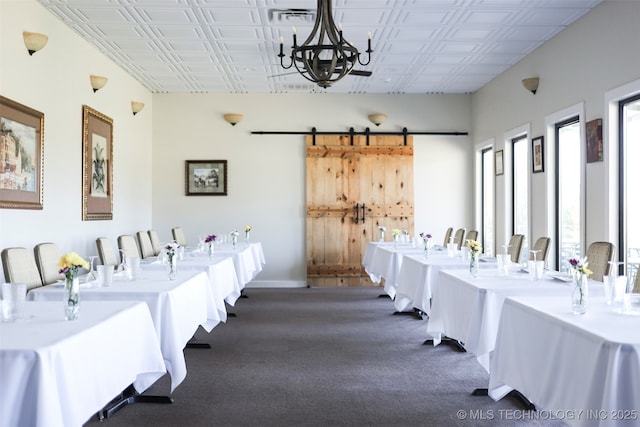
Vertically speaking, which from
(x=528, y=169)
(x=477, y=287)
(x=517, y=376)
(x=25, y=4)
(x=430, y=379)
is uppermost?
(x=25, y=4)

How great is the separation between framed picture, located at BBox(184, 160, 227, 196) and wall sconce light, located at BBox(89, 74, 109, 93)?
10.0 feet

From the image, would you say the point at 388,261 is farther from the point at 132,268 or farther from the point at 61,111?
the point at 61,111

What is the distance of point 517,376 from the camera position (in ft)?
9.76

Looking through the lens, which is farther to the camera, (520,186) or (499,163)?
(499,163)

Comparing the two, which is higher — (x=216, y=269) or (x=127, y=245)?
(x=127, y=245)

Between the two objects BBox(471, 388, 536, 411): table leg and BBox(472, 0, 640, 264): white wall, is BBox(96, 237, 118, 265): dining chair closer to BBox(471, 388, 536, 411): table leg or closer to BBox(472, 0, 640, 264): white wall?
BBox(471, 388, 536, 411): table leg

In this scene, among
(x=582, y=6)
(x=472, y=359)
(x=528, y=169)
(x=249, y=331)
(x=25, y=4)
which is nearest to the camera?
(x=472, y=359)

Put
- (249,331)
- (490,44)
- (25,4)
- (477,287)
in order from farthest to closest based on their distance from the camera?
(490,44) → (249,331) → (25,4) → (477,287)

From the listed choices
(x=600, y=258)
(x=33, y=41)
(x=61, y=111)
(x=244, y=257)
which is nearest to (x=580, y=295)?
(x=600, y=258)

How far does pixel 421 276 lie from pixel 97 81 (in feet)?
15.4

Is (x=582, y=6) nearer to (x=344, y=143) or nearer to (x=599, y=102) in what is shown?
(x=599, y=102)

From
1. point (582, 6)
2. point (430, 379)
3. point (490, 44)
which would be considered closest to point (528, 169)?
point (490, 44)

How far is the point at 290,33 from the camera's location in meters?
6.89

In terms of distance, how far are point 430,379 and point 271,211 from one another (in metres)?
6.28
